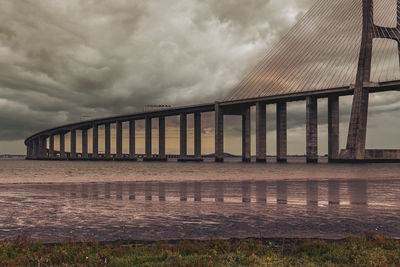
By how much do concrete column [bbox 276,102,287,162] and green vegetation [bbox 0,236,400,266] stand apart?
99.8 metres

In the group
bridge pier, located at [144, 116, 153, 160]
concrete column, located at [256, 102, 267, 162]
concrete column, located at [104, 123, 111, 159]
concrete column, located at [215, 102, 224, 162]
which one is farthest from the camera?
concrete column, located at [104, 123, 111, 159]

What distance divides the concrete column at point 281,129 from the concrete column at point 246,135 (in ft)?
37.1

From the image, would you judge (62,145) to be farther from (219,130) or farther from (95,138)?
(219,130)

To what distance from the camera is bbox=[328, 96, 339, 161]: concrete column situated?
97.0 metres

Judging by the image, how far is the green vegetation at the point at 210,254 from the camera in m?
5.75

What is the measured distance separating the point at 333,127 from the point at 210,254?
99.9 meters

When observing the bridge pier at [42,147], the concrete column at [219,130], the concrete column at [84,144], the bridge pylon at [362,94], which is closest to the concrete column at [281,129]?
the concrete column at [219,130]

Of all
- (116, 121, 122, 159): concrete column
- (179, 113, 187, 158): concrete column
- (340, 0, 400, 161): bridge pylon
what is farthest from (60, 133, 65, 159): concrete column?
(340, 0, 400, 161): bridge pylon

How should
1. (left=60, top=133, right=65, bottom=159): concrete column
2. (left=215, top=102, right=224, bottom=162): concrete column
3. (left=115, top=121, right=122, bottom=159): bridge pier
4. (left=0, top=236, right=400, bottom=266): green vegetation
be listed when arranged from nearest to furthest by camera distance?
(left=0, top=236, right=400, bottom=266): green vegetation
(left=215, top=102, right=224, bottom=162): concrete column
(left=115, top=121, right=122, bottom=159): bridge pier
(left=60, top=133, right=65, bottom=159): concrete column

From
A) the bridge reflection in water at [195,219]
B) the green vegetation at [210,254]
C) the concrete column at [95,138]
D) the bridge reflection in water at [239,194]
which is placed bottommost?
the bridge reflection in water at [239,194]

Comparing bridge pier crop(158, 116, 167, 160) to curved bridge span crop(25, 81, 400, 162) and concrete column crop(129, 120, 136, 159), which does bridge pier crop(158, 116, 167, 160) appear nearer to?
curved bridge span crop(25, 81, 400, 162)

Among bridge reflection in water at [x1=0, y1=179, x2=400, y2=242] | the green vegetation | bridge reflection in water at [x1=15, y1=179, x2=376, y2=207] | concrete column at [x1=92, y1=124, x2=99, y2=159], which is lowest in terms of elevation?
bridge reflection in water at [x1=15, y1=179, x2=376, y2=207]

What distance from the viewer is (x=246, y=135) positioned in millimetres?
117625

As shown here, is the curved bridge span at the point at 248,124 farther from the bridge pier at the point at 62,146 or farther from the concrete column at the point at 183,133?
the bridge pier at the point at 62,146
